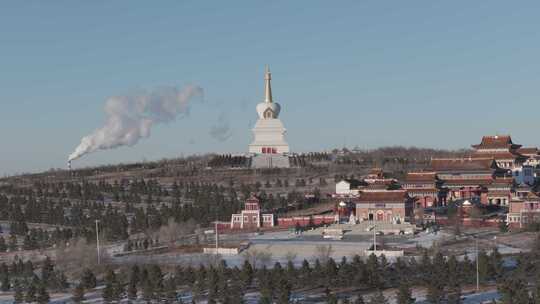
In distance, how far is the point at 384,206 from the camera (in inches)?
2083

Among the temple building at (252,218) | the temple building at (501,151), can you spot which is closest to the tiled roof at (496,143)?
the temple building at (501,151)

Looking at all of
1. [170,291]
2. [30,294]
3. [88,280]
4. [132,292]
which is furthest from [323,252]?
[30,294]

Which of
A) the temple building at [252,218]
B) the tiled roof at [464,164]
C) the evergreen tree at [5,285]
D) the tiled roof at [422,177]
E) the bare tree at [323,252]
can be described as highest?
the tiled roof at [464,164]

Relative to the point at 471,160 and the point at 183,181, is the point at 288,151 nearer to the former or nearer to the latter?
the point at 183,181

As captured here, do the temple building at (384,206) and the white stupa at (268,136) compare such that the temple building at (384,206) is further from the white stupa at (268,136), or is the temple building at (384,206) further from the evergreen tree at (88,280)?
the white stupa at (268,136)

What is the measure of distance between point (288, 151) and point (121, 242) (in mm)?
38894

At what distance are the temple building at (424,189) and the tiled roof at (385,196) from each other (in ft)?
13.0

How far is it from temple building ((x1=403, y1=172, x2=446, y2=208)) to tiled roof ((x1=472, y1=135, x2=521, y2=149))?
32.3ft

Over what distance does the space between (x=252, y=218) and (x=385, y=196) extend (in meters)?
8.38

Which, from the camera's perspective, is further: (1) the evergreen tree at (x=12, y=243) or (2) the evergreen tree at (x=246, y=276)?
(1) the evergreen tree at (x=12, y=243)

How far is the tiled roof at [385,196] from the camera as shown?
52594 mm

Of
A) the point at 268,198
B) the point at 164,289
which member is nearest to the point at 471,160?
the point at 268,198

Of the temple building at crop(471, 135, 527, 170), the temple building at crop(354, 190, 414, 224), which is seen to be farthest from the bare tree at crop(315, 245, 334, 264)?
the temple building at crop(471, 135, 527, 170)

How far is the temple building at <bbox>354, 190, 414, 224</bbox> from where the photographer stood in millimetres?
52562
